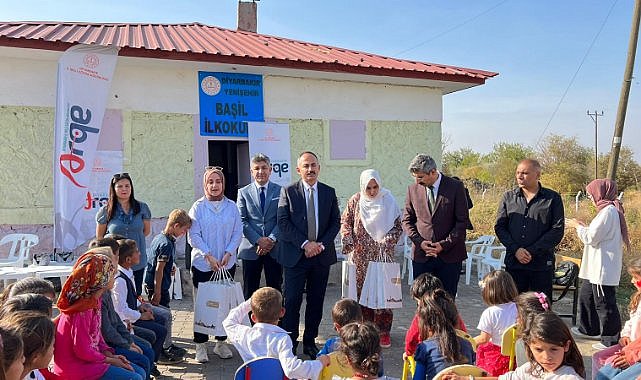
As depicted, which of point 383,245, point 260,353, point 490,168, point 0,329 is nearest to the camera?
point 0,329

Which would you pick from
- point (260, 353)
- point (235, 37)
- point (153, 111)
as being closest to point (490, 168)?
point (235, 37)

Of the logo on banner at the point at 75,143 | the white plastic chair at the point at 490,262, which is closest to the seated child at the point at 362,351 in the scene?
the white plastic chair at the point at 490,262

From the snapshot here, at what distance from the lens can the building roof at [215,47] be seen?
7.11 m

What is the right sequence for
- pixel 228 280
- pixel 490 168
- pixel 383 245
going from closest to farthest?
1. pixel 228 280
2. pixel 383 245
3. pixel 490 168

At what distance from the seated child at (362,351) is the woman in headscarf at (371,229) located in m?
2.33

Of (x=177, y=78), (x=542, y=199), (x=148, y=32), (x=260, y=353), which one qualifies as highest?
(x=148, y=32)

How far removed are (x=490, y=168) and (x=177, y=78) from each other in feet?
117

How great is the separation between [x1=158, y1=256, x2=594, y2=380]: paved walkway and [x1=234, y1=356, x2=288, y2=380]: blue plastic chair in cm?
169

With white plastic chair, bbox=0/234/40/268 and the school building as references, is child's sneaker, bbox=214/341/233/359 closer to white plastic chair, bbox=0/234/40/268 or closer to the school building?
white plastic chair, bbox=0/234/40/268

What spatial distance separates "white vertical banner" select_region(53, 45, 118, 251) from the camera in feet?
22.4

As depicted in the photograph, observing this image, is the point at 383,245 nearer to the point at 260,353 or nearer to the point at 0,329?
the point at 260,353

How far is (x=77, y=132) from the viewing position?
6957mm

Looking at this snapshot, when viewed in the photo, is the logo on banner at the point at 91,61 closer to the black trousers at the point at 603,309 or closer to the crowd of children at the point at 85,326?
the crowd of children at the point at 85,326

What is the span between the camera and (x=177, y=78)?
7.90 m
